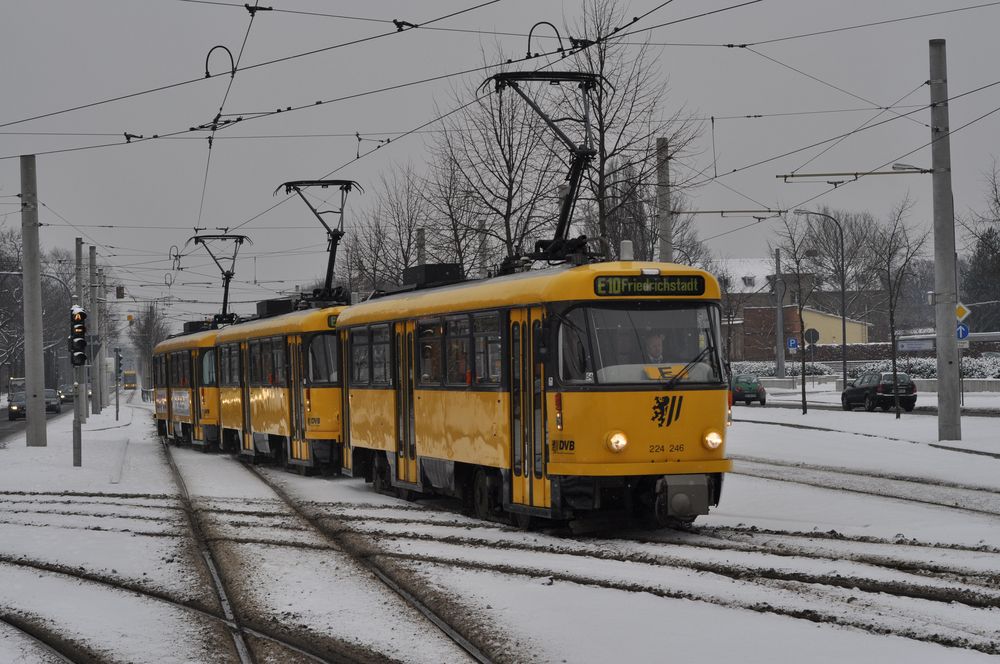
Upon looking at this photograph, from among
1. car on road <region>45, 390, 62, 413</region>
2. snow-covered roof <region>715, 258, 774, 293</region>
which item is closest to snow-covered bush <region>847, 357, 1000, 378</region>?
car on road <region>45, 390, 62, 413</region>

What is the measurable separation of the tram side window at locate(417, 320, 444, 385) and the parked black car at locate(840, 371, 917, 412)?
1177 inches

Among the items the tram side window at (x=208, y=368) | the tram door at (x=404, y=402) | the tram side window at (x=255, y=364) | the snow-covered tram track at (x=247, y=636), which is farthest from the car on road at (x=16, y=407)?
the snow-covered tram track at (x=247, y=636)

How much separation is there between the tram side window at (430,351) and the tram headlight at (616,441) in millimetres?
3748

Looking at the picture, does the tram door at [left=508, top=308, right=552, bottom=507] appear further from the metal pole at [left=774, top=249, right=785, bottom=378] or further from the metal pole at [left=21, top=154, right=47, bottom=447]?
the metal pole at [left=774, top=249, right=785, bottom=378]

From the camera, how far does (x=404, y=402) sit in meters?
17.8

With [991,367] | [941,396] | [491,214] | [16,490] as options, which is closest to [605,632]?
[16,490]

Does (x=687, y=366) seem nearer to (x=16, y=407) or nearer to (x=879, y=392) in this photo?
(x=879, y=392)

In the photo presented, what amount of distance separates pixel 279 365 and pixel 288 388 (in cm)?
81

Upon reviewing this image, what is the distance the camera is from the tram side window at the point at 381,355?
60.8 feet

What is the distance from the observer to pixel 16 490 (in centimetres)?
2214

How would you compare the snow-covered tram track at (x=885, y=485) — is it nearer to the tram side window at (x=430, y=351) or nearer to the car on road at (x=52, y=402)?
the tram side window at (x=430, y=351)

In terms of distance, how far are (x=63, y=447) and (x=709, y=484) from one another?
950 inches

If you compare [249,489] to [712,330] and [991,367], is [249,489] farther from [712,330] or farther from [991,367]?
[991,367]

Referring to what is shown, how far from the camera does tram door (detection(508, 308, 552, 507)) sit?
44.6 feet
